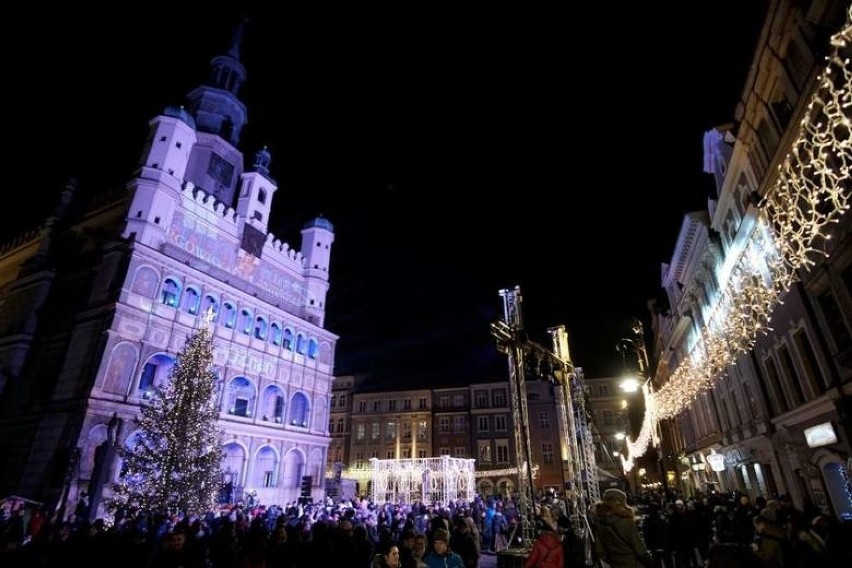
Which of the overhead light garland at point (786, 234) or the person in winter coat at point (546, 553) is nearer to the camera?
the person in winter coat at point (546, 553)

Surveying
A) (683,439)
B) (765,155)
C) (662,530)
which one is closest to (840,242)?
(765,155)

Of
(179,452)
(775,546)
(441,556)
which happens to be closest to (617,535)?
(775,546)

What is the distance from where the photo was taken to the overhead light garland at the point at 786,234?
24.8 feet

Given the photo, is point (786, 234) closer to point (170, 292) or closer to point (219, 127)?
point (170, 292)

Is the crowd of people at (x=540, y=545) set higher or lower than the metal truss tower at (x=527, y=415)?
lower

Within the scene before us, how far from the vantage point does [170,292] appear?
27.8m

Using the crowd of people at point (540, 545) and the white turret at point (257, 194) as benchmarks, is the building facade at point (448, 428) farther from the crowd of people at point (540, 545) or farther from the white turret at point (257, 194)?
the crowd of people at point (540, 545)

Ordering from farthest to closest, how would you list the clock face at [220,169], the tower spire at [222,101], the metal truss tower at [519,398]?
the tower spire at [222,101]
the clock face at [220,169]
the metal truss tower at [519,398]

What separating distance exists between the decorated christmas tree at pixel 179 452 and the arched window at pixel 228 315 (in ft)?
32.5

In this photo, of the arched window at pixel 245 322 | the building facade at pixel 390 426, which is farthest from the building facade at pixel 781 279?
the building facade at pixel 390 426

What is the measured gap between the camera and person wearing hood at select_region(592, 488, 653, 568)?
501 centimetres

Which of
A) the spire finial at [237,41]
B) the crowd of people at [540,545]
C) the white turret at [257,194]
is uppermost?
the spire finial at [237,41]

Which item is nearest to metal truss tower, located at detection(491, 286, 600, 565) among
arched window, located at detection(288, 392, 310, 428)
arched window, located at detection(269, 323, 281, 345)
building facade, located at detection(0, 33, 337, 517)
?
building facade, located at detection(0, 33, 337, 517)

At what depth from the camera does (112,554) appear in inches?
267
